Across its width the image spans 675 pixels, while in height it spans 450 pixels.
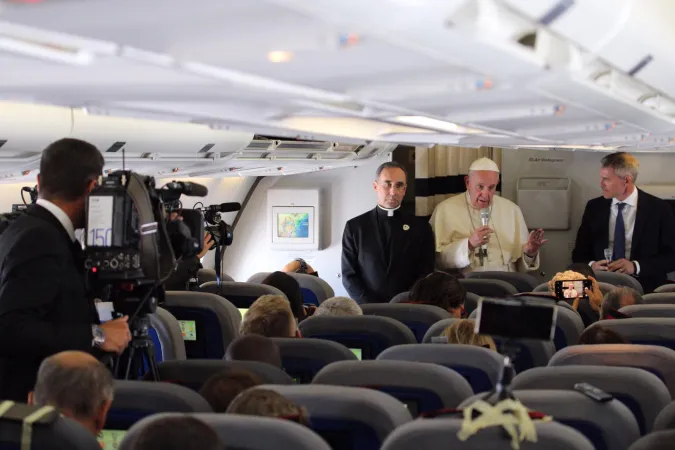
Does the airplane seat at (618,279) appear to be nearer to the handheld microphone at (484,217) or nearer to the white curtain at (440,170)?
the handheld microphone at (484,217)

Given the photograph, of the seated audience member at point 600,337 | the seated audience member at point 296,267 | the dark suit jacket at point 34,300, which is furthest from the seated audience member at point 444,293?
the seated audience member at point 296,267

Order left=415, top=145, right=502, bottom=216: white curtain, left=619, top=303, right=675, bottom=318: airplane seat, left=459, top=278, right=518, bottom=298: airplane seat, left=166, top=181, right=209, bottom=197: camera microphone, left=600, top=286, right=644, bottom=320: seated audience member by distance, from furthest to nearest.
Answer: left=415, top=145, right=502, bottom=216: white curtain → left=459, top=278, right=518, bottom=298: airplane seat → left=600, top=286, right=644, bottom=320: seated audience member → left=619, top=303, right=675, bottom=318: airplane seat → left=166, top=181, right=209, bottom=197: camera microphone

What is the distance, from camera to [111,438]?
347 centimetres

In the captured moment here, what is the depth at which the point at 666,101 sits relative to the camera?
520 centimetres

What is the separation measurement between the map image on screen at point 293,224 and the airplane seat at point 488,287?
4937 mm

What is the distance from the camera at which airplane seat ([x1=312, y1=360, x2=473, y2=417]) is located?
12.1ft

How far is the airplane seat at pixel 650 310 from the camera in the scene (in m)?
5.72

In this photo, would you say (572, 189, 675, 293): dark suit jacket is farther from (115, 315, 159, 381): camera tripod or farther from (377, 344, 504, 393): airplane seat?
(115, 315, 159, 381): camera tripod

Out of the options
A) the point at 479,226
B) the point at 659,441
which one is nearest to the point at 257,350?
the point at 659,441

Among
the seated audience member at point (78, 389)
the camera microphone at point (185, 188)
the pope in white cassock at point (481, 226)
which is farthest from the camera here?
the pope in white cassock at point (481, 226)

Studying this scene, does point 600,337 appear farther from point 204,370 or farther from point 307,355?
point 204,370

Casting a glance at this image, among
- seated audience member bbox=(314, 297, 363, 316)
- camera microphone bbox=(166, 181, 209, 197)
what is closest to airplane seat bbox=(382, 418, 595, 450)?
camera microphone bbox=(166, 181, 209, 197)

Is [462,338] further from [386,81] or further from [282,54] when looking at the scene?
[282,54]

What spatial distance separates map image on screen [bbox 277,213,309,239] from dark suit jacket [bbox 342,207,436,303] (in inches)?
153
